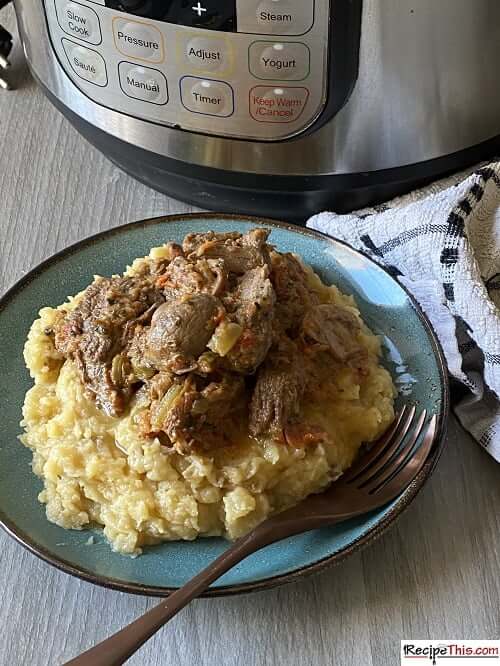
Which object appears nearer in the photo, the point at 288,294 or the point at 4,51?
the point at 288,294

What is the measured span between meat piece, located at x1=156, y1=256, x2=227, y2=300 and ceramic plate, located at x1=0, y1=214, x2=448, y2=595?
0.16m

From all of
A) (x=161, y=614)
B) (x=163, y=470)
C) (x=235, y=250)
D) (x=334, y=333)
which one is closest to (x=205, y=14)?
(x=235, y=250)

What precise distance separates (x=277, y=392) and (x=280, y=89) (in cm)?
32

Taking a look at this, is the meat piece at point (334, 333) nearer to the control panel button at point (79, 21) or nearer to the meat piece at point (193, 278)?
the meat piece at point (193, 278)

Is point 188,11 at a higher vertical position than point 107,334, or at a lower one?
higher

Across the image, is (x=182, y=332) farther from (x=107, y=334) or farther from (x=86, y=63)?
(x=86, y=63)

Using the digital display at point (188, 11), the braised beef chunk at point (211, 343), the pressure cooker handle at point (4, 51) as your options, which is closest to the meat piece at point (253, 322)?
the braised beef chunk at point (211, 343)

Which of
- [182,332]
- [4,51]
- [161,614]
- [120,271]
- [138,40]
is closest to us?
[161,614]

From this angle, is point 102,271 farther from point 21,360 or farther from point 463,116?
point 463,116

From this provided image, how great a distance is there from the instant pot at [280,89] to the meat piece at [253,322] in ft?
0.64

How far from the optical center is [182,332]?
0.75m

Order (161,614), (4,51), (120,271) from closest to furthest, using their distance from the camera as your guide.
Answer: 1. (161,614)
2. (120,271)
3. (4,51)

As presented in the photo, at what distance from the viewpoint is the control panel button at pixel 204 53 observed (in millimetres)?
832

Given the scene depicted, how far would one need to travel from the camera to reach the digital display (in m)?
0.80
